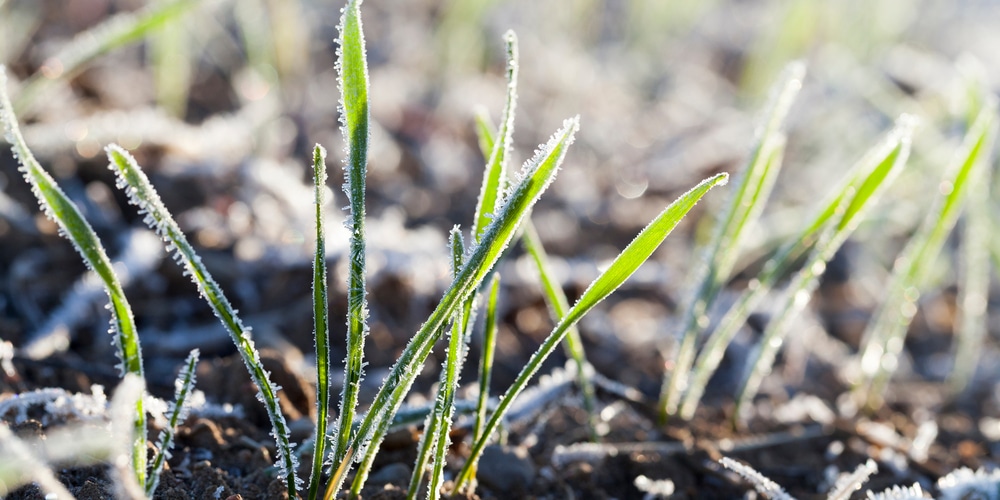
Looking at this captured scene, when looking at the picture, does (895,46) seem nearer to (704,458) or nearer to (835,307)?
(835,307)

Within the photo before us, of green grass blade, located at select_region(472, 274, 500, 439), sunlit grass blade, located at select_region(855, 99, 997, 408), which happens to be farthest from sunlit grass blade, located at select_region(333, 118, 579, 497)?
sunlit grass blade, located at select_region(855, 99, 997, 408)

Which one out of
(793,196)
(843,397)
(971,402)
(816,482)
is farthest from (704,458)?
(793,196)

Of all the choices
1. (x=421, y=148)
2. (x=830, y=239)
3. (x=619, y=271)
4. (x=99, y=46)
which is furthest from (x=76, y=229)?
(x=421, y=148)

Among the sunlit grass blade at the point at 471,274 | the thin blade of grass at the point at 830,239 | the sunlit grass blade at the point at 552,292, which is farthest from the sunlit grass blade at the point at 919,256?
the sunlit grass blade at the point at 471,274

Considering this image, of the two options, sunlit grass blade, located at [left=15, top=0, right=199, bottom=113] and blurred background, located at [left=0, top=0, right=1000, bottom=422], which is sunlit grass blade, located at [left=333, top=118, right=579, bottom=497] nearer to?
blurred background, located at [left=0, top=0, right=1000, bottom=422]

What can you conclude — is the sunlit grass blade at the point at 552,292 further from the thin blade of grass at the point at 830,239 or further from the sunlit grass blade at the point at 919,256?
the sunlit grass blade at the point at 919,256

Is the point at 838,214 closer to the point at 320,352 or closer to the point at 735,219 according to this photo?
the point at 735,219
